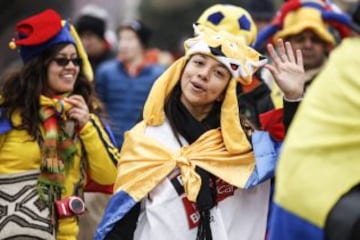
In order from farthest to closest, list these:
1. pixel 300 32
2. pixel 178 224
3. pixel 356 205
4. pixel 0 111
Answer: pixel 300 32 → pixel 0 111 → pixel 178 224 → pixel 356 205

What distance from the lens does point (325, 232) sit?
3.72 m

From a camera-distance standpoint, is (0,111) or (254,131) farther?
(0,111)

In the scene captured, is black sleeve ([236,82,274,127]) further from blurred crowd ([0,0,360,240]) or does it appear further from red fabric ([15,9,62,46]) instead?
red fabric ([15,9,62,46])

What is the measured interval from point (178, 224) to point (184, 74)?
77cm

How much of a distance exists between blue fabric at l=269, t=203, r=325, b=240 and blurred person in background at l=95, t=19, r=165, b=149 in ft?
17.9

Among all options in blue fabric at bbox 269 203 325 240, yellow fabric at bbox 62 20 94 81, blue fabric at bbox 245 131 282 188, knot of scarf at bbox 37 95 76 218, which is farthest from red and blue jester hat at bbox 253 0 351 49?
blue fabric at bbox 269 203 325 240

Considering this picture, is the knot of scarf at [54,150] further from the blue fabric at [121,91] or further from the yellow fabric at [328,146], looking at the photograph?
the blue fabric at [121,91]

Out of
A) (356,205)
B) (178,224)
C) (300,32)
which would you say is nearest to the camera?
(356,205)

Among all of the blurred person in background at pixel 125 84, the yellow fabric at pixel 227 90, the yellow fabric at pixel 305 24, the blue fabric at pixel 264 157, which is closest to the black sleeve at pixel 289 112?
the blue fabric at pixel 264 157

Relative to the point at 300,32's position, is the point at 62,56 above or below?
above

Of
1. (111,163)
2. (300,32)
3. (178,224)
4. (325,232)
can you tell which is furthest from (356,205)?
(300,32)

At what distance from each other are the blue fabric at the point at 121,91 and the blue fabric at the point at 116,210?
13.8 ft

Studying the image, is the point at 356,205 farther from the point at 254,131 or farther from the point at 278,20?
the point at 278,20

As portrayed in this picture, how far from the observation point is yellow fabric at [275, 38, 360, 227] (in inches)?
145
